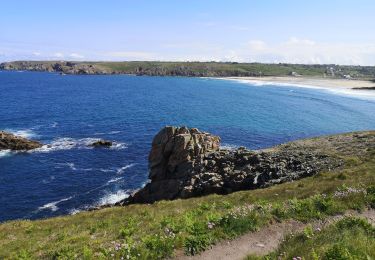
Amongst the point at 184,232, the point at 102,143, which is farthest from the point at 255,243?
the point at 102,143

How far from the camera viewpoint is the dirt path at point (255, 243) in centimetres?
1459

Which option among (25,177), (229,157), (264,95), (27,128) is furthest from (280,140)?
(264,95)

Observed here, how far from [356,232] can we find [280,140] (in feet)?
235

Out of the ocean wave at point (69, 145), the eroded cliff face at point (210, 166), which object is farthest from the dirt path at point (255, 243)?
the ocean wave at point (69, 145)

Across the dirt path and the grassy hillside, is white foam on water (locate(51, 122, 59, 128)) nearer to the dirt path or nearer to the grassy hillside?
the grassy hillside

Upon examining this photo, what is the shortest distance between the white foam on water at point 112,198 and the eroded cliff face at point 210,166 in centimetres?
298

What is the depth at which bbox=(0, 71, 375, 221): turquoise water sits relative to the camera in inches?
2165

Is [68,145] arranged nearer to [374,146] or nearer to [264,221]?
[374,146]

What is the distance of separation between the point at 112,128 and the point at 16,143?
25670 mm

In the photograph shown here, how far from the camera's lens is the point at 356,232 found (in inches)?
541

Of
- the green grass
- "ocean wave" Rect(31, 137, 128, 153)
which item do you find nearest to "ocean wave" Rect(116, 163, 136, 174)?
"ocean wave" Rect(31, 137, 128, 153)

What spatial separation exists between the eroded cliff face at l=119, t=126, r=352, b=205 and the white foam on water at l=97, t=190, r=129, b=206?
2.98 meters

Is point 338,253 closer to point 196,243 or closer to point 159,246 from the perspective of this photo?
point 196,243

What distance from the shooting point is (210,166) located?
160 ft
